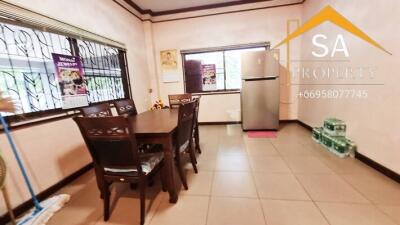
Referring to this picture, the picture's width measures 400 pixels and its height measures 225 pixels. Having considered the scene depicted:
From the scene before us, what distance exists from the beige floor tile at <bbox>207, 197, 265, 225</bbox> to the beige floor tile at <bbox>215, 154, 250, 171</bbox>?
2.00ft

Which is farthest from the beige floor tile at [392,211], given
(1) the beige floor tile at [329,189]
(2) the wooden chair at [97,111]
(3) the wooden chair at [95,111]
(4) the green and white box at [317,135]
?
(3) the wooden chair at [95,111]

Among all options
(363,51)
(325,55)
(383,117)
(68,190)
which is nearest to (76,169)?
(68,190)

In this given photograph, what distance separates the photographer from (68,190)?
2.06 m

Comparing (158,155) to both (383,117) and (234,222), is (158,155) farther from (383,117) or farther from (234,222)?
(383,117)

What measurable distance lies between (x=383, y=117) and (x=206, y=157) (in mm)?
2146

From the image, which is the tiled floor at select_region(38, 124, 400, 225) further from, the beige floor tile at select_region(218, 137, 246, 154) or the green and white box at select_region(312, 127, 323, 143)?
the green and white box at select_region(312, 127, 323, 143)

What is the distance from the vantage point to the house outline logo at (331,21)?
7.13 ft

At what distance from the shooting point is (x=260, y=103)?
376cm

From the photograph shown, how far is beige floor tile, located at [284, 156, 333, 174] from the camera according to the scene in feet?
6.95

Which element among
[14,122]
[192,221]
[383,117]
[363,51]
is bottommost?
[192,221]

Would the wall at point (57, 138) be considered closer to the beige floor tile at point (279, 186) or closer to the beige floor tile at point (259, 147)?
the beige floor tile at point (279, 186)

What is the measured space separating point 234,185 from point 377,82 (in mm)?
2014

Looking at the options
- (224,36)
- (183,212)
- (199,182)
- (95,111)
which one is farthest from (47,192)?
(224,36)

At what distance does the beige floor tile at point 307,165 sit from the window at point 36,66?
2.99m
